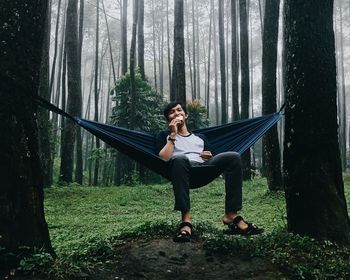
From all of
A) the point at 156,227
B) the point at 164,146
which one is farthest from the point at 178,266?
the point at 164,146

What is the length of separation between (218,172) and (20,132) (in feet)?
5.16

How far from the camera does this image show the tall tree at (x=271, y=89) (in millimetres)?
6979

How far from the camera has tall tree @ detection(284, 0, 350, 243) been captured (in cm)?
304

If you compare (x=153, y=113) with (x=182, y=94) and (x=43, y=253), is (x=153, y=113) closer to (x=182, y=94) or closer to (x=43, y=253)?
(x=182, y=94)

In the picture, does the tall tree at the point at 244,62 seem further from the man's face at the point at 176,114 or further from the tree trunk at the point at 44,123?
the man's face at the point at 176,114

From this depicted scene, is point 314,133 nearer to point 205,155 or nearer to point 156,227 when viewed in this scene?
point 205,155

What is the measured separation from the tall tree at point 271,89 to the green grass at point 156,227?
1.24 feet

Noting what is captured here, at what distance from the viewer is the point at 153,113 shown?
1255cm

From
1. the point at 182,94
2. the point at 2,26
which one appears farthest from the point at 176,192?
the point at 182,94

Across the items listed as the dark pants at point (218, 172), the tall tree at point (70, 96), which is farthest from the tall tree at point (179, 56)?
the dark pants at point (218, 172)

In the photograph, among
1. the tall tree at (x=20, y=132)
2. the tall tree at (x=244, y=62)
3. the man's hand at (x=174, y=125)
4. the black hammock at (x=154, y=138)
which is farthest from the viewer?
the tall tree at (x=244, y=62)

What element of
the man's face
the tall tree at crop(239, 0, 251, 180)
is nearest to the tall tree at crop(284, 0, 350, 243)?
the man's face

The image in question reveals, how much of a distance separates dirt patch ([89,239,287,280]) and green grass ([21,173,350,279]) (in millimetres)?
81

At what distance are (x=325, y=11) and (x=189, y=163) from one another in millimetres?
1523
